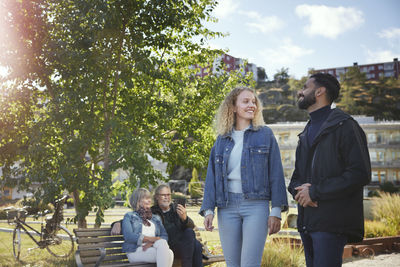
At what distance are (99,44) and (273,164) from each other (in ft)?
19.0

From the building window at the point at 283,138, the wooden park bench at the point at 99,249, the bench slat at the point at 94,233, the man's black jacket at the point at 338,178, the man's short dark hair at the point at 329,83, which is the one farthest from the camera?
the building window at the point at 283,138

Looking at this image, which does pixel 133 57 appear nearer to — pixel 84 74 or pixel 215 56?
pixel 84 74

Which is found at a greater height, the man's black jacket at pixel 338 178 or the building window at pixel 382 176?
the man's black jacket at pixel 338 178

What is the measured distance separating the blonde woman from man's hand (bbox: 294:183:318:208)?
0.20 metres

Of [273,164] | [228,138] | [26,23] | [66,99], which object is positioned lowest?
[273,164]

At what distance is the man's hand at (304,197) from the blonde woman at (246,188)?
7.8 inches

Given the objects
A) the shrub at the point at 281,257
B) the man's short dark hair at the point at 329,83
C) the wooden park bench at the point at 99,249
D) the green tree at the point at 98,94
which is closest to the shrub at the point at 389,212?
the shrub at the point at 281,257

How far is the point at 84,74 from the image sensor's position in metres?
8.31

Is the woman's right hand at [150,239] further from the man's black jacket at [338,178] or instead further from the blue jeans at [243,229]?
the man's black jacket at [338,178]

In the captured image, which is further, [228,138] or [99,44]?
[99,44]

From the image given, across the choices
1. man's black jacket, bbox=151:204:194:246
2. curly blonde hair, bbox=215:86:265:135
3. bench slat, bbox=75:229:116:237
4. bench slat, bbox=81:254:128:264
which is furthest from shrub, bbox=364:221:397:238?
curly blonde hair, bbox=215:86:265:135

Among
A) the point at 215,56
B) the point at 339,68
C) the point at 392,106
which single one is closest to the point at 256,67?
the point at 339,68

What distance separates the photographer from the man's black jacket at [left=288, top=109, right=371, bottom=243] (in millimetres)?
2889

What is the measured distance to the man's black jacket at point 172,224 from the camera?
6.07 metres
